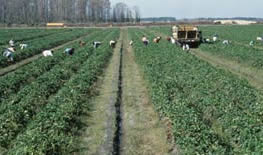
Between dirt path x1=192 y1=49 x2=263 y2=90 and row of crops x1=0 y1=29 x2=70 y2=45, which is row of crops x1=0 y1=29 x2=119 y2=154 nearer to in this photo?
dirt path x1=192 y1=49 x2=263 y2=90

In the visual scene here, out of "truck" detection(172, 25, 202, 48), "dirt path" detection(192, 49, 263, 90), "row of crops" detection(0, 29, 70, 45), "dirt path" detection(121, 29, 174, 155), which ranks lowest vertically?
"dirt path" detection(121, 29, 174, 155)

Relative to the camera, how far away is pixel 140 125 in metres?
11.9

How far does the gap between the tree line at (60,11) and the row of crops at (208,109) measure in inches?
4369

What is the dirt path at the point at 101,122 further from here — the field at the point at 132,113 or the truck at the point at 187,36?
the truck at the point at 187,36

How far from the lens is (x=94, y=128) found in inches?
458

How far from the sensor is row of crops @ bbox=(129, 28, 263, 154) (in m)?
9.02

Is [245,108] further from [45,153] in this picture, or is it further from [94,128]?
[45,153]

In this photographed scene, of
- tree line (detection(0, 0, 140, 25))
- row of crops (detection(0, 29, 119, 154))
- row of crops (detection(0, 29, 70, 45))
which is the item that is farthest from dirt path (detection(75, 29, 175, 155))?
tree line (detection(0, 0, 140, 25))

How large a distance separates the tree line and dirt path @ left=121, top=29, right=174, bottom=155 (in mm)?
111146

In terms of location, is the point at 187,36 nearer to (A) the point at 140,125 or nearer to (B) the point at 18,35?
(A) the point at 140,125

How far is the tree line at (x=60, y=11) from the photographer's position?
126688 mm

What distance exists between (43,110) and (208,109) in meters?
5.26

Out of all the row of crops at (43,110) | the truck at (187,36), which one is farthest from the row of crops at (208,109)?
the truck at (187,36)

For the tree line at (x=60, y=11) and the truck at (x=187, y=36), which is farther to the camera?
the tree line at (x=60, y=11)
